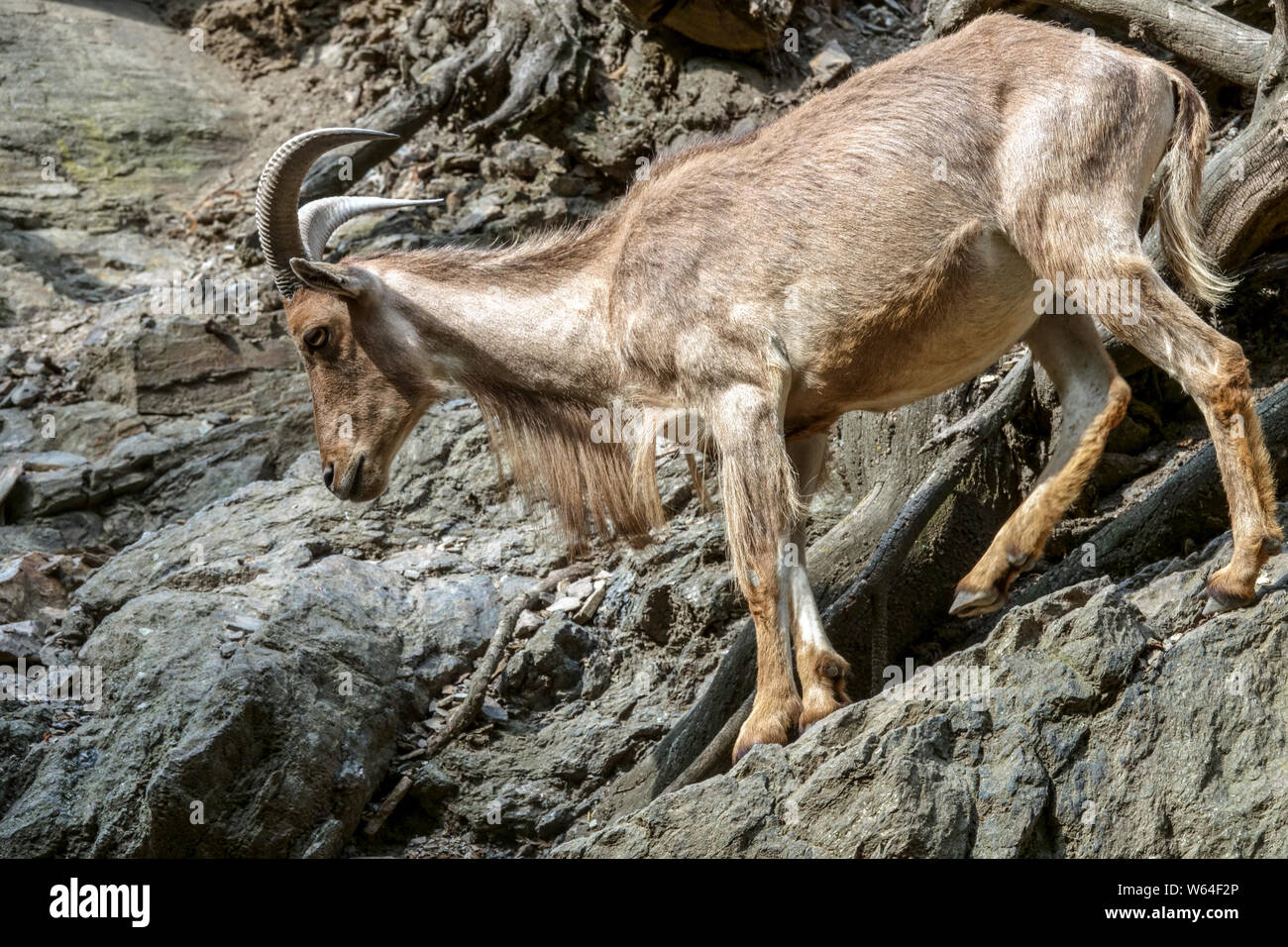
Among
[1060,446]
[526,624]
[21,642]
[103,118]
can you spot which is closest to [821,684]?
[1060,446]

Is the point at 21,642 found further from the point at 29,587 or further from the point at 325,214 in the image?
the point at 325,214

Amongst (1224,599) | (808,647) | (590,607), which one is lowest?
(590,607)

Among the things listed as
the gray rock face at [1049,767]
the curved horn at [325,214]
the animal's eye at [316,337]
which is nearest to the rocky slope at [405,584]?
the gray rock face at [1049,767]

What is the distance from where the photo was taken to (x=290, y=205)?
21.0 feet

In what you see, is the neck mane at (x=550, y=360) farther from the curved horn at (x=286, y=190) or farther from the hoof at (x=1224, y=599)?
the hoof at (x=1224, y=599)

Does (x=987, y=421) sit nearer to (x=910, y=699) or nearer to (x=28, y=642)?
(x=910, y=699)

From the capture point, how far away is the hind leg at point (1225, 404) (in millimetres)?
4969

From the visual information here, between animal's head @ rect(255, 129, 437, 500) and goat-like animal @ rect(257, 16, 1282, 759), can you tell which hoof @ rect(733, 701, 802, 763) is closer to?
goat-like animal @ rect(257, 16, 1282, 759)

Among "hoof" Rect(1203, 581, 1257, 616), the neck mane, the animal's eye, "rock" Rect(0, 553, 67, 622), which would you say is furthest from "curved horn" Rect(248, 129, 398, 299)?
"hoof" Rect(1203, 581, 1257, 616)

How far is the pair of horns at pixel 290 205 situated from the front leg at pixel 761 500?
Answer: 1958 mm

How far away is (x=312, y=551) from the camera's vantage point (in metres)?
7.93

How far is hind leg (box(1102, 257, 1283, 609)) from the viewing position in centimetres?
497

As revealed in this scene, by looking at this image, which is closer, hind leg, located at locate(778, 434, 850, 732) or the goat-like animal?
the goat-like animal

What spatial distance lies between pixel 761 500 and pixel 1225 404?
1786 mm
